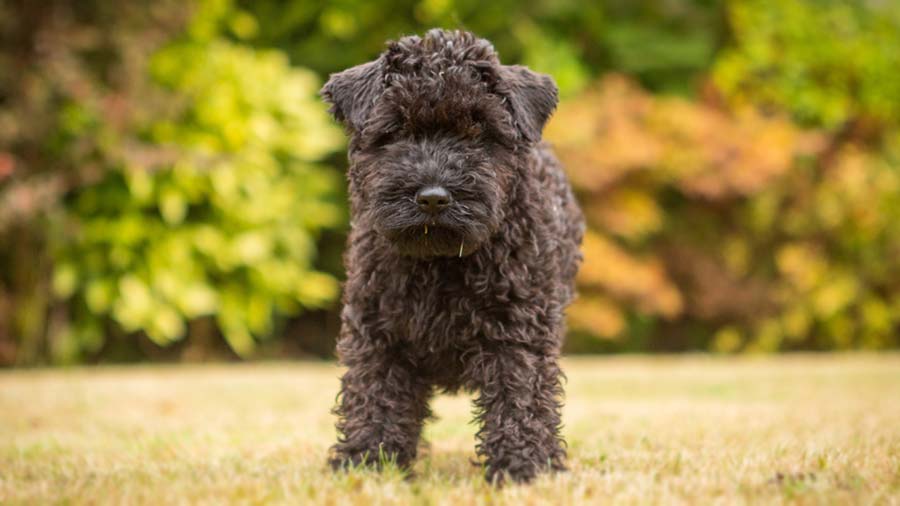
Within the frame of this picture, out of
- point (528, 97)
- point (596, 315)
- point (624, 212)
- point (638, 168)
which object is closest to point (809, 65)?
point (638, 168)

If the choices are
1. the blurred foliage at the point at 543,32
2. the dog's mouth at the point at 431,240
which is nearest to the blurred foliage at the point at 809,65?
the blurred foliage at the point at 543,32

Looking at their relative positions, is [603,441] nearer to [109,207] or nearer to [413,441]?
[413,441]

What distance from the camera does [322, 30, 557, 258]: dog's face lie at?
12.1 feet

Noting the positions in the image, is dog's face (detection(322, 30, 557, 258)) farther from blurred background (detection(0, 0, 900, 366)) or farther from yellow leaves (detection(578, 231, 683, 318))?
yellow leaves (detection(578, 231, 683, 318))

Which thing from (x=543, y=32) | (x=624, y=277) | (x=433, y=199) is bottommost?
(x=433, y=199)

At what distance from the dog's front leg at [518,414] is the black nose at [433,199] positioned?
67cm

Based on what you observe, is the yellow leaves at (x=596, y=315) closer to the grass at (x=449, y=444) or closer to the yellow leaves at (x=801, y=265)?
the yellow leaves at (x=801, y=265)

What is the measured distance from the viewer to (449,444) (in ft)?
17.5

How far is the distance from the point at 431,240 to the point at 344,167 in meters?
12.5

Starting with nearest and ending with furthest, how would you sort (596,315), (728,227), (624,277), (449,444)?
(449,444) → (624,277) → (596,315) → (728,227)

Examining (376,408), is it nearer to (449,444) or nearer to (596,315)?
(449,444)

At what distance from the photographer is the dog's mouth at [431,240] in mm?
3688

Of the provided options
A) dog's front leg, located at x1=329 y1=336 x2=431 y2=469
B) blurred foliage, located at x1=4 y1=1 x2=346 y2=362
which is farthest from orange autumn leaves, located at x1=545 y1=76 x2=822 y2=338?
dog's front leg, located at x1=329 y1=336 x2=431 y2=469

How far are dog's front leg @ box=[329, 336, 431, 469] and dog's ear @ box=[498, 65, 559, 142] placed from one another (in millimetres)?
1145
